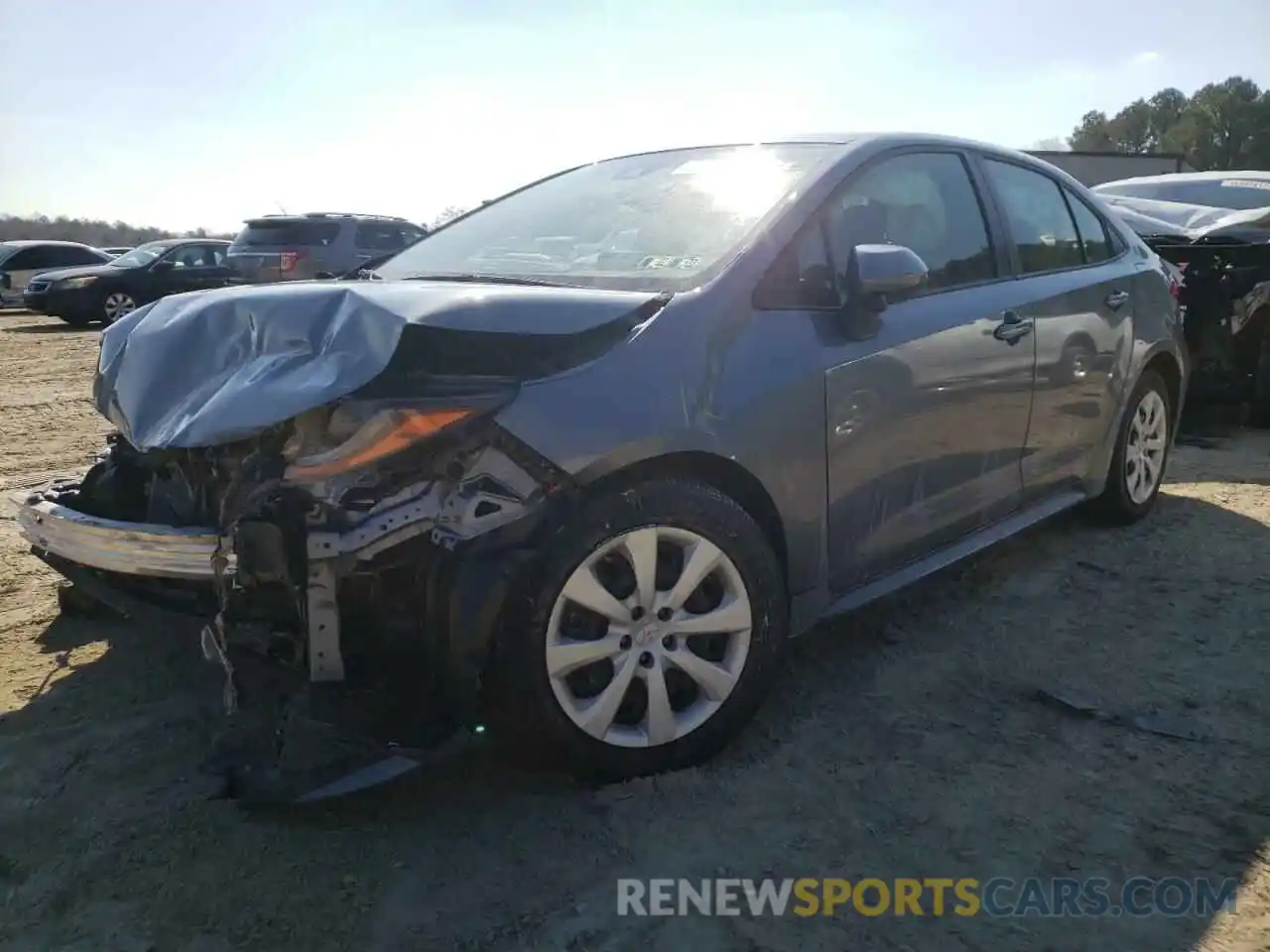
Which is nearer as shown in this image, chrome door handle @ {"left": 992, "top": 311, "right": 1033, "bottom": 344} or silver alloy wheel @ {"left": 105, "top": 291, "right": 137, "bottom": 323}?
chrome door handle @ {"left": 992, "top": 311, "right": 1033, "bottom": 344}

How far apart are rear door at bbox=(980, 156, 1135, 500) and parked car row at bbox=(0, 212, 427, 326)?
657cm

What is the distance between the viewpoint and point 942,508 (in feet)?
11.4

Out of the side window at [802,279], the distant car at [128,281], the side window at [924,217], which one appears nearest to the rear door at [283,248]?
the distant car at [128,281]

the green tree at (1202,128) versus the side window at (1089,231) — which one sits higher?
the green tree at (1202,128)

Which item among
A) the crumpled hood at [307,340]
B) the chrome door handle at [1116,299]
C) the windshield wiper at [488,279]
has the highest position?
the windshield wiper at [488,279]

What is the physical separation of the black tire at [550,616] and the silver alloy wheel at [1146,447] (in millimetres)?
2672

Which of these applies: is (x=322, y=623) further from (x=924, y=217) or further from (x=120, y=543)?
(x=924, y=217)

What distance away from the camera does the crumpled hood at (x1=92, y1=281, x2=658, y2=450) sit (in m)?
2.36

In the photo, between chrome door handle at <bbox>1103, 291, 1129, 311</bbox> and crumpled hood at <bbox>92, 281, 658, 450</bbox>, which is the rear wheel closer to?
crumpled hood at <bbox>92, 281, 658, 450</bbox>

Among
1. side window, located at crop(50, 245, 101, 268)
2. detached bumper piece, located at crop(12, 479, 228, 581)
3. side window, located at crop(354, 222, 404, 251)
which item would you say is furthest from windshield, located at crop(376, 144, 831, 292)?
side window, located at crop(50, 245, 101, 268)

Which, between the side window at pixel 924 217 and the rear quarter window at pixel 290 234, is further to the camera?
the rear quarter window at pixel 290 234

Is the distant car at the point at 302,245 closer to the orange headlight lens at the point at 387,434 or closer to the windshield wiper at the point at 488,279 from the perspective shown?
the windshield wiper at the point at 488,279

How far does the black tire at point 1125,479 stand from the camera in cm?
466

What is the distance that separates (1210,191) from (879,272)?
6.88 m
